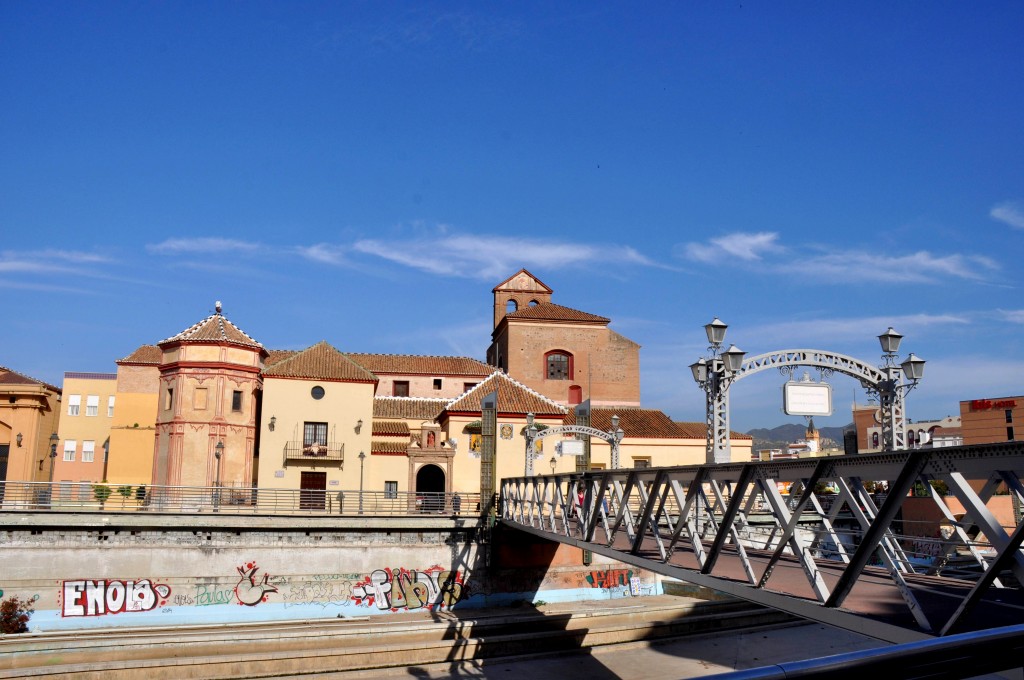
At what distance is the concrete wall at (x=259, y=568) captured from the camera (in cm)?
2302

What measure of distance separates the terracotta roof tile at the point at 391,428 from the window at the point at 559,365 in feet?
41.3

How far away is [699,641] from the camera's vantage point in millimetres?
24891

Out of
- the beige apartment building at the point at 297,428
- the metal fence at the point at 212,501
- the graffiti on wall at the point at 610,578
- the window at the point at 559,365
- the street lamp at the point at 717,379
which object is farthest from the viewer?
the window at the point at 559,365

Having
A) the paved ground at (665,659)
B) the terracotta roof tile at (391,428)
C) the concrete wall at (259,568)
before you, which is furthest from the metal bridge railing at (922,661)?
the terracotta roof tile at (391,428)

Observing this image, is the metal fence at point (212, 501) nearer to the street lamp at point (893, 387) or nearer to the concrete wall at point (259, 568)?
the concrete wall at point (259, 568)

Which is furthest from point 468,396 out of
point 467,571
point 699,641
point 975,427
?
point 975,427

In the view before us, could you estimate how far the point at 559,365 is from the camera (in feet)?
162

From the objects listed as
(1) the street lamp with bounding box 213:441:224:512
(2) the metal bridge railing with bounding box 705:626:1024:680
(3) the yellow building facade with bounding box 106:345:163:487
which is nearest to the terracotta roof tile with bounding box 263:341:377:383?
(1) the street lamp with bounding box 213:441:224:512

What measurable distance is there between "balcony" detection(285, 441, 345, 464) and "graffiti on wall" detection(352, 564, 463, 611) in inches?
373

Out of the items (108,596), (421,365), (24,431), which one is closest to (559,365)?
(421,365)

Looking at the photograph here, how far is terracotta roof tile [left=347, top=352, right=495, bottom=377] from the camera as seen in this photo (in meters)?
46.2

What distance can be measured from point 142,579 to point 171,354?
13.8m

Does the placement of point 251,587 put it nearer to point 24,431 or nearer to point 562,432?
point 562,432

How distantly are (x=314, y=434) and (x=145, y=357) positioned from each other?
51.2ft
